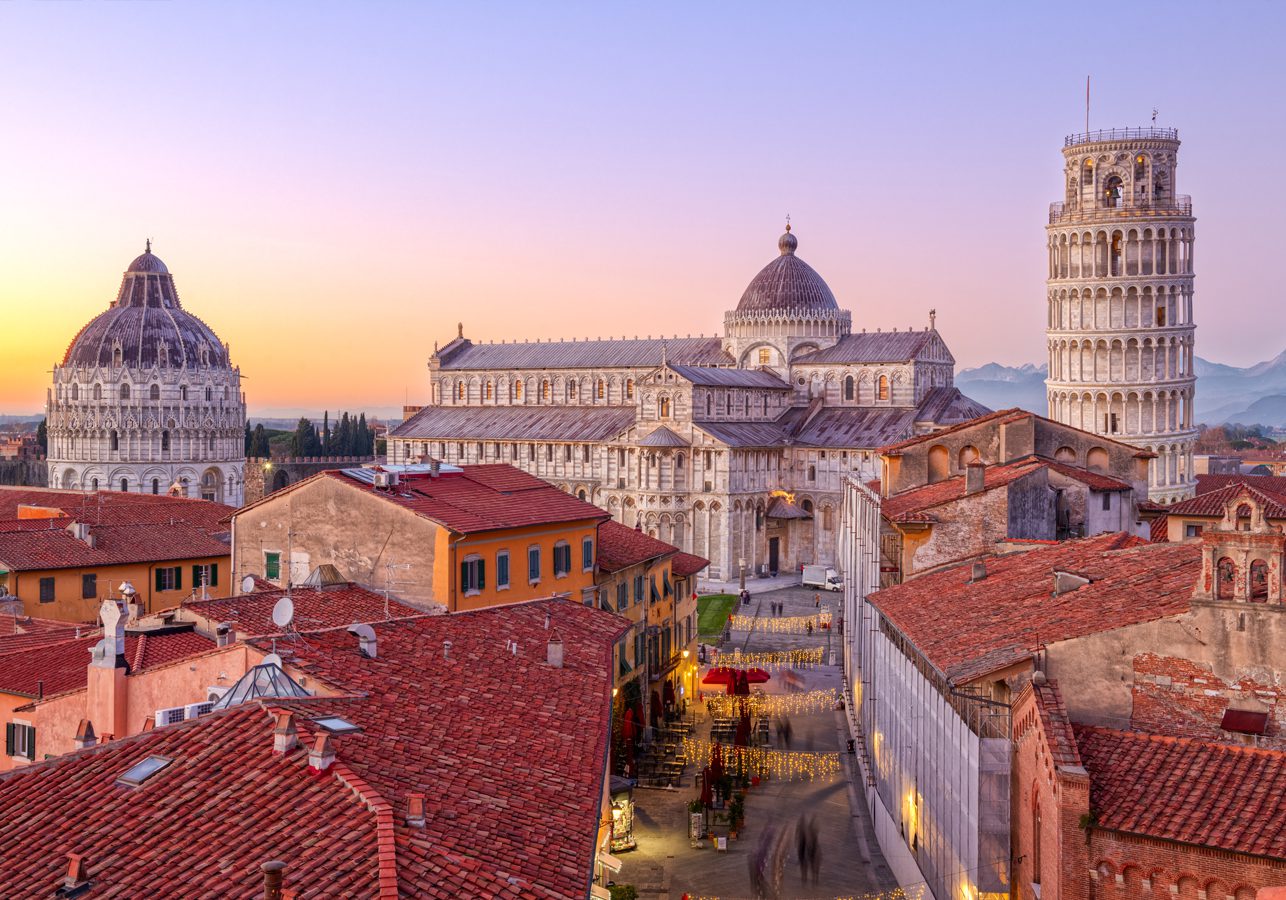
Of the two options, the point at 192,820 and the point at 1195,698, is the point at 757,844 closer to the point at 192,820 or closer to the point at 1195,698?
the point at 1195,698

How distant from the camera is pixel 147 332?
399 ft

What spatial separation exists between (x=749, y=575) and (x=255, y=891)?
7527 cm

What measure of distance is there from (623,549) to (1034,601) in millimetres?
19214

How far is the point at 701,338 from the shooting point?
10544 centimetres

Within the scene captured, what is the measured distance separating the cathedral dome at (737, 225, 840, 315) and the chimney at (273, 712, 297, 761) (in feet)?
286

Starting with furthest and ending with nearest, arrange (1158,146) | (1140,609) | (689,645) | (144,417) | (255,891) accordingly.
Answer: (144,417) < (1158,146) < (689,645) < (1140,609) < (255,891)

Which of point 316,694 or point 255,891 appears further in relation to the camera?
point 316,694

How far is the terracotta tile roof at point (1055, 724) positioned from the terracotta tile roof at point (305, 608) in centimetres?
1342

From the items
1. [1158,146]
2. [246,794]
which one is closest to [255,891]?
[246,794]

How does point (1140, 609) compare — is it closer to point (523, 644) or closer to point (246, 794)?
point (523, 644)

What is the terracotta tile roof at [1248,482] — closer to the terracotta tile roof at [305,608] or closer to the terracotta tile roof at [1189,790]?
the terracotta tile roof at [305,608]

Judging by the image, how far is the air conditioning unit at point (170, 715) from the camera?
59.6ft

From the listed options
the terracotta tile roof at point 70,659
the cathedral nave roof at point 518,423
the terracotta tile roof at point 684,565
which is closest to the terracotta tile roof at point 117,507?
the terracotta tile roof at point 684,565

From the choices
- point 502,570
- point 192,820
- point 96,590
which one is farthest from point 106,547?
point 192,820
